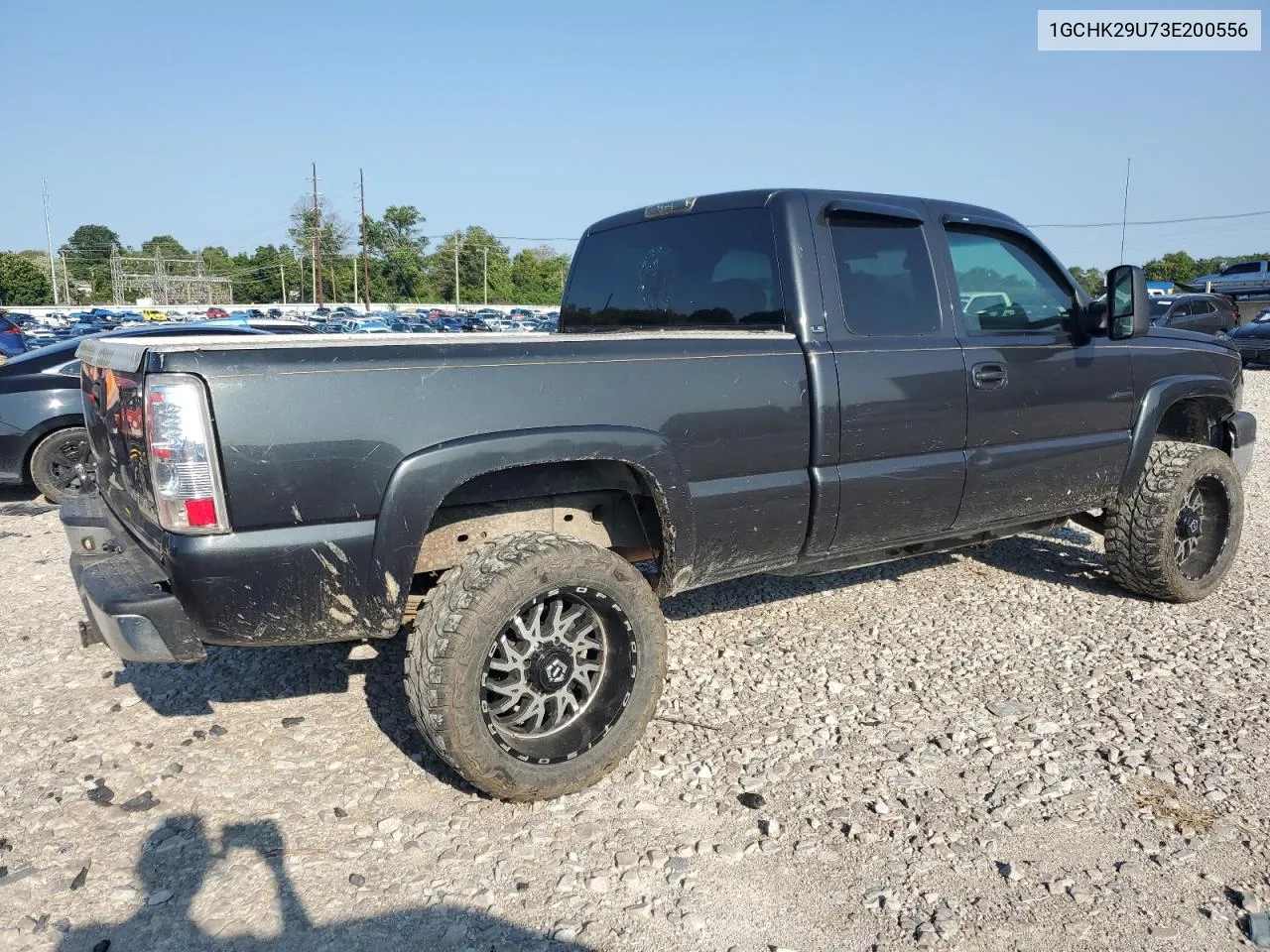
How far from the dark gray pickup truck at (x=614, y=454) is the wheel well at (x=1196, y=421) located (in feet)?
1.59

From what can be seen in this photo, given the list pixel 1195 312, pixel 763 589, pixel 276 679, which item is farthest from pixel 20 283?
pixel 763 589

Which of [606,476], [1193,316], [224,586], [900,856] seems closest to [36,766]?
[224,586]

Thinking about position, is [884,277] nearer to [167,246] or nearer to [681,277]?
[681,277]

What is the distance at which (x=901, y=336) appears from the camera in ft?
12.1

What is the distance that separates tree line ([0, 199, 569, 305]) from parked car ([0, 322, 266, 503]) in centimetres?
7599

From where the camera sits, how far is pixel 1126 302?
417 cm

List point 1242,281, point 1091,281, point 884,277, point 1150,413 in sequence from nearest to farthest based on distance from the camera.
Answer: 1. point 884,277
2. point 1150,413
3. point 1242,281
4. point 1091,281

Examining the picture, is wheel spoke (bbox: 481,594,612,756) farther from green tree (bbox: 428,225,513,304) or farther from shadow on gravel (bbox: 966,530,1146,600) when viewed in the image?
green tree (bbox: 428,225,513,304)

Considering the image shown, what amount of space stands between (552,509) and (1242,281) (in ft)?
123

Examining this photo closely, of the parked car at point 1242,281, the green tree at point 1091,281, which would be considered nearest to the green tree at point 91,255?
the green tree at point 1091,281

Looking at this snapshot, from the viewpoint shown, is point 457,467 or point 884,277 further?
point 884,277

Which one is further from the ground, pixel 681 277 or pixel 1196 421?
pixel 681 277

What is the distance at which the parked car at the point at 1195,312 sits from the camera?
19.1 m

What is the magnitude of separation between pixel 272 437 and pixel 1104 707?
322 centimetres
